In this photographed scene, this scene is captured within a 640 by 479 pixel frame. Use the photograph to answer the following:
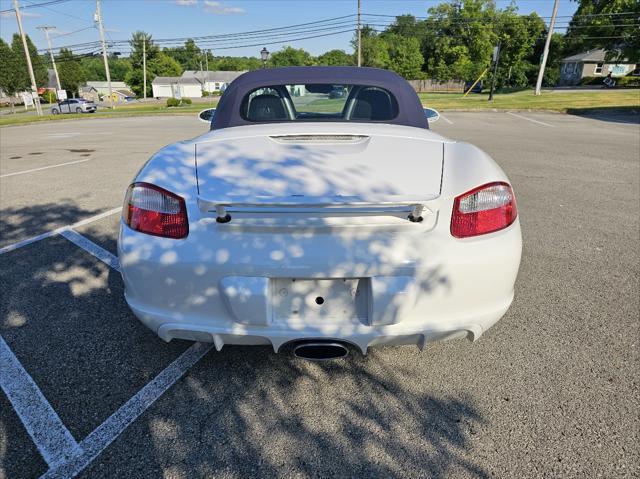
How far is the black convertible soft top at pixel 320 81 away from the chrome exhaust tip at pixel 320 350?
6.04ft

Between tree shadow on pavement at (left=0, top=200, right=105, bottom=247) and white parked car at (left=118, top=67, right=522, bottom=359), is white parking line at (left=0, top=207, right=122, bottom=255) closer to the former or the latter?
tree shadow on pavement at (left=0, top=200, right=105, bottom=247)

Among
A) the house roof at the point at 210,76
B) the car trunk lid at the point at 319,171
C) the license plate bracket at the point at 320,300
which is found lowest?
the license plate bracket at the point at 320,300

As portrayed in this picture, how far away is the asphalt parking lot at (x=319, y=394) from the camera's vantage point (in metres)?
1.78

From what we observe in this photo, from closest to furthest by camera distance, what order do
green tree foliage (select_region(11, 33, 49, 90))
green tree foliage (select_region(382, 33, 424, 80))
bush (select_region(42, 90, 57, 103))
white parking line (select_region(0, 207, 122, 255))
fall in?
1. white parking line (select_region(0, 207, 122, 255))
2. green tree foliage (select_region(11, 33, 49, 90))
3. green tree foliage (select_region(382, 33, 424, 80))
4. bush (select_region(42, 90, 57, 103))

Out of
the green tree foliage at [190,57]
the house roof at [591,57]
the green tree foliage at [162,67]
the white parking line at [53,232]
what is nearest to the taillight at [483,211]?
the white parking line at [53,232]

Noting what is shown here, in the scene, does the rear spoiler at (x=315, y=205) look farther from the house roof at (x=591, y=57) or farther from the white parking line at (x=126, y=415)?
the house roof at (x=591, y=57)

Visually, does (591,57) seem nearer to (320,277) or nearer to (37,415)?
(320,277)

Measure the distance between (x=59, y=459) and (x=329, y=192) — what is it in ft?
5.21

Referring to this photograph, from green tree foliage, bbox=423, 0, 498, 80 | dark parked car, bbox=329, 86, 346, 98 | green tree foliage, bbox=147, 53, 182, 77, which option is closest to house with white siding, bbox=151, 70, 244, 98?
green tree foliage, bbox=147, 53, 182, 77

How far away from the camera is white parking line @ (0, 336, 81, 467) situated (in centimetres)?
181

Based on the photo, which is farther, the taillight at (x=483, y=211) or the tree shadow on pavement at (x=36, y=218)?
the tree shadow on pavement at (x=36, y=218)

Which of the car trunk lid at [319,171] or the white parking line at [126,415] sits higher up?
the car trunk lid at [319,171]

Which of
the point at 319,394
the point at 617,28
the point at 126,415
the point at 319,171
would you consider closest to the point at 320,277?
the point at 319,171

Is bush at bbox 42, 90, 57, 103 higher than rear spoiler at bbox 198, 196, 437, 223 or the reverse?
the reverse
